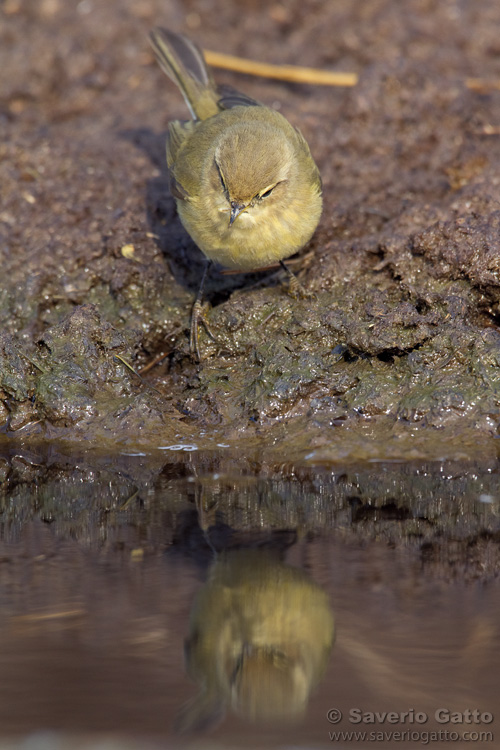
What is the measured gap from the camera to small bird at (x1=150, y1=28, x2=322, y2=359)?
485cm

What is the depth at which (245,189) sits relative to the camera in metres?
4.77

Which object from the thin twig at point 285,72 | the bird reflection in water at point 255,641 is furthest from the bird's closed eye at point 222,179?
the thin twig at point 285,72

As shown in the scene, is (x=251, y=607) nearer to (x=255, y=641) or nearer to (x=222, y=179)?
(x=255, y=641)

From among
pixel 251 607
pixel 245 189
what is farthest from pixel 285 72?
pixel 251 607

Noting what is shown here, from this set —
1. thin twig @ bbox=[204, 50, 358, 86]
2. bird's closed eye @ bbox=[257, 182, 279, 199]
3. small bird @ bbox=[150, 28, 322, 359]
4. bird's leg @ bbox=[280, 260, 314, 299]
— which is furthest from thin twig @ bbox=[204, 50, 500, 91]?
bird's closed eye @ bbox=[257, 182, 279, 199]

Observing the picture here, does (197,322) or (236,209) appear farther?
(197,322)

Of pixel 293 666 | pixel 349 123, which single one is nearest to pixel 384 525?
pixel 293 666

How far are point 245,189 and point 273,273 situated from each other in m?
1.03

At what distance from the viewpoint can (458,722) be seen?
2.38m

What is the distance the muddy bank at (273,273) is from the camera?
494cm

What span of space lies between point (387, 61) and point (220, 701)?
5855 mm

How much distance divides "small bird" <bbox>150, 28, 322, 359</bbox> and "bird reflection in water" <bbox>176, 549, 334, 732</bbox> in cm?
222

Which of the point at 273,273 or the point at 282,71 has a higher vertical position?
the point at 282,71

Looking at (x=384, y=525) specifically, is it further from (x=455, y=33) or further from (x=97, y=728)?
(x=455, y=33)
